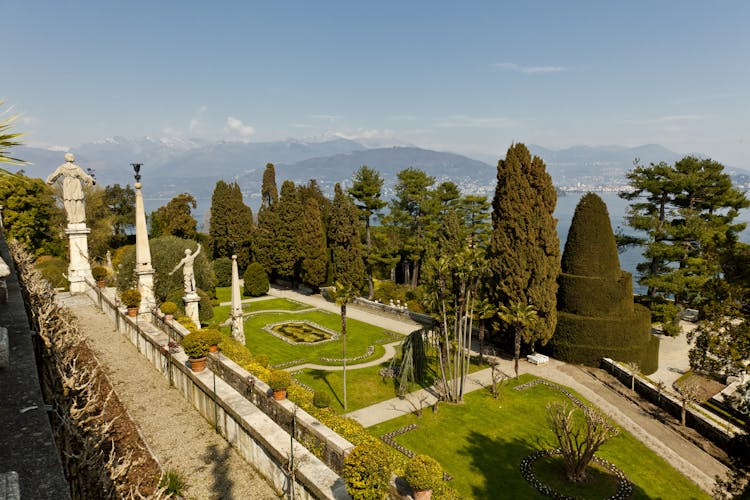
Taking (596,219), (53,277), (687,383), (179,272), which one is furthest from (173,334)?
(687,383)

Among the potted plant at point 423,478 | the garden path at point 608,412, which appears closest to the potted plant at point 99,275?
the garden path at point 608,412

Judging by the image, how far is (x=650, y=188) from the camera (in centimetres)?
3672

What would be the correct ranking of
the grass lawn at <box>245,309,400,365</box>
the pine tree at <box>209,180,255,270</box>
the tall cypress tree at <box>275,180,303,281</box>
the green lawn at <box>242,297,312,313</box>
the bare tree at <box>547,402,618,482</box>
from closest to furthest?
the bare tree at <box>547,402,618,482</box> < the grass lawn at <box>245,309,400,365</box> < the green lawn at <box>242,297,312,313</box> < the tall cypress tree at <box>275,180,303,281</box> < the pine tree at <box>209,180,255,270</box>

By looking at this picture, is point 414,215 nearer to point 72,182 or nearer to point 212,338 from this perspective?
point 72,182

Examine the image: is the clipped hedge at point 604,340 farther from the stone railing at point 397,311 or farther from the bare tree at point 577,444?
the bare tree at point 577,444

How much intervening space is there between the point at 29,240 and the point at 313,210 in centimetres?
2890

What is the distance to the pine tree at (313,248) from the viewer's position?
49.8 metres

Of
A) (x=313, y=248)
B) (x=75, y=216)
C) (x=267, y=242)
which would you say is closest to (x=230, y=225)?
(x=267, y=242)

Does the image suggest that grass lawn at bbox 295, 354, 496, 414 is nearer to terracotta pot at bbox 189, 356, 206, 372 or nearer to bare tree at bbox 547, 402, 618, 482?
bare tree at bbox 547, 402, 618, 482

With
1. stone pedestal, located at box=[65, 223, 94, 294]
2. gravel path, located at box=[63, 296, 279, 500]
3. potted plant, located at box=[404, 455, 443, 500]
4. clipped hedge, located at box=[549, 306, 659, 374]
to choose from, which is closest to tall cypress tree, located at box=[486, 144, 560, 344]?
clipped hedge, located at box=[549, 306, 659, 374]

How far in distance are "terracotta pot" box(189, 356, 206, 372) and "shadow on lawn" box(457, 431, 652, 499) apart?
1089 cm

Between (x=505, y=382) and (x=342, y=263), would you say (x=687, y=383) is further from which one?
(x=342, y=263)

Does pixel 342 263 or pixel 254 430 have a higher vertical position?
pixel 254 430

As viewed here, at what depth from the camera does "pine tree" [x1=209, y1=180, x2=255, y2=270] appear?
58.8m
